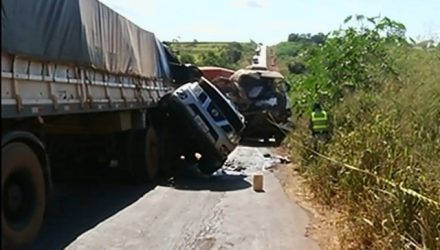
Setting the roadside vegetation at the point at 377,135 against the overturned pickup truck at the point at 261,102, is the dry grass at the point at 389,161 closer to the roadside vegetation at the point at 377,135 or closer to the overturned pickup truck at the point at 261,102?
the roadside vegetation at the point at 377,135

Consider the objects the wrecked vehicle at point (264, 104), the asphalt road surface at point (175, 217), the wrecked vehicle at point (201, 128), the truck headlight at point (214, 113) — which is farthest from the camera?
the wrecked vehicle at point (264, 104)

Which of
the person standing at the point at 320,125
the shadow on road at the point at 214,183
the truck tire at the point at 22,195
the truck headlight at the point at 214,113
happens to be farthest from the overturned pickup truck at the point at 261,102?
the truck tire at the point at 22,195

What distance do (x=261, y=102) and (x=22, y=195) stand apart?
1578 cm

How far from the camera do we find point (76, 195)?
10.9 metres

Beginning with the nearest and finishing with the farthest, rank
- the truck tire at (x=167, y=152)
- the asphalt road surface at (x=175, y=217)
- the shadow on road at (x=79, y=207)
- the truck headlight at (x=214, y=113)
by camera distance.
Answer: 1. the asphalt road surface at (x=175, y=217)
2. the shadow on road at (x=79, y=207)
3. the truck tire at (x=167, y=152)
4. the truck headlight at (x=214, y=113)

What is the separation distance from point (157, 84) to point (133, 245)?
25.8ft

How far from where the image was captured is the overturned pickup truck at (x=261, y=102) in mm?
21203

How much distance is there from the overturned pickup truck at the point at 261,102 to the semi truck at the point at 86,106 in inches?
190

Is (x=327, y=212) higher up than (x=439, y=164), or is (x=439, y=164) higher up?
(x=439, y=164)

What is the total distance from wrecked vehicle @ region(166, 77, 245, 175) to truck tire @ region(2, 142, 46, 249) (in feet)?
21.8

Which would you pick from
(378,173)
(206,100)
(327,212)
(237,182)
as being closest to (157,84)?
(206,100)

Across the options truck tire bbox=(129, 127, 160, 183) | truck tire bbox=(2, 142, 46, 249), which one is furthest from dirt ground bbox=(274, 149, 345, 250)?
truck tire bbox=(2, 142, 46, 249)

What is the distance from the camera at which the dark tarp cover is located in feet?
21.1

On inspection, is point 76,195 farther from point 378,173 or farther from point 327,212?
point 378,173
